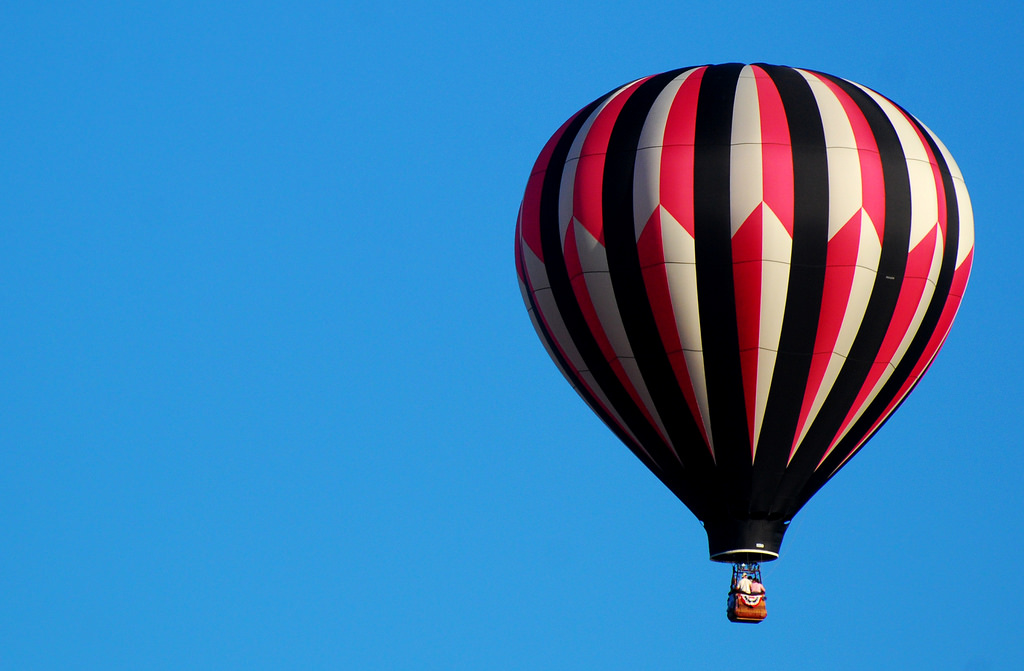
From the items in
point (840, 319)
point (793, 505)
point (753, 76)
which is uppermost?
point (753, 76)

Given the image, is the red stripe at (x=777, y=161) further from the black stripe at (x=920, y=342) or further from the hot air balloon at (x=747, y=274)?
the black stripe at (x=920, y=342)

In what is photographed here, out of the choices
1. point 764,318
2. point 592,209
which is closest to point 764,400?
point 764,318

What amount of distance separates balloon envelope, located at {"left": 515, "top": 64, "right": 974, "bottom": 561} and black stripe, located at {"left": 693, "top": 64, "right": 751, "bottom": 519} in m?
0.02

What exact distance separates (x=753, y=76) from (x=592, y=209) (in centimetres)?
287

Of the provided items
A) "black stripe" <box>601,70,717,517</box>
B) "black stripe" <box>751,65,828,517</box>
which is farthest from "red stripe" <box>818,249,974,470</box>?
"black stripe" <box>601,70,717,517</box>

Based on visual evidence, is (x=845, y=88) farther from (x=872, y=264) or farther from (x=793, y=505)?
(x=793, y=505)

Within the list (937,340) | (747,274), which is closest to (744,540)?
(747,274)

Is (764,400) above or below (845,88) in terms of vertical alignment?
below

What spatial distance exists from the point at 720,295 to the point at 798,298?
0.99 m

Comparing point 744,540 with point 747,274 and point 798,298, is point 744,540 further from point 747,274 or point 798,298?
point 747,274

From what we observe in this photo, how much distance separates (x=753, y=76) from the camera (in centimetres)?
3344

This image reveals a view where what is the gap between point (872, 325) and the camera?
32562mm

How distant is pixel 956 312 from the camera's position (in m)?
34.1

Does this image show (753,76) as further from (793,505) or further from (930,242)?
(793,505)
